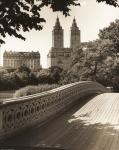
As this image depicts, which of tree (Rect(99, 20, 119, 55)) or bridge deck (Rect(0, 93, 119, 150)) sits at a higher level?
tree (Rect(99, 20, 119, 55))

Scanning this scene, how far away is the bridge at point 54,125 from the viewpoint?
11516 mm

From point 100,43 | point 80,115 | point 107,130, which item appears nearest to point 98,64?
point 100,43

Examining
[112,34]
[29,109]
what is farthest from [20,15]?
[112,34]

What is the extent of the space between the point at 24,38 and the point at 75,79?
194 feet

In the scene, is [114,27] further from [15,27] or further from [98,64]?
[15,27]

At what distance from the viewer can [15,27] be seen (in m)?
11.7

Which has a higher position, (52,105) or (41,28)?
(41,28)

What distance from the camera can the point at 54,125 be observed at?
15.1m

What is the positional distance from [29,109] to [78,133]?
79.1 inches

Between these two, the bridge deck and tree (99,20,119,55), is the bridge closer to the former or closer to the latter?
the bridge deck

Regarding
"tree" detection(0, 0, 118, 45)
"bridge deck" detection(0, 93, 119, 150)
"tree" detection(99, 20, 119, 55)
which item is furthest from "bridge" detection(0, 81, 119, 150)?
"tree" detection(99, 20, 119, 55)

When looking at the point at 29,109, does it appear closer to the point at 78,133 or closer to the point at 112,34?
the point at 78,133

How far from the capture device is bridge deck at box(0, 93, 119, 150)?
37.3ft

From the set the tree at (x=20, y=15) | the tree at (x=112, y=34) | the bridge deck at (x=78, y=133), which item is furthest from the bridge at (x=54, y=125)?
the tree at (x=112, y=34)
